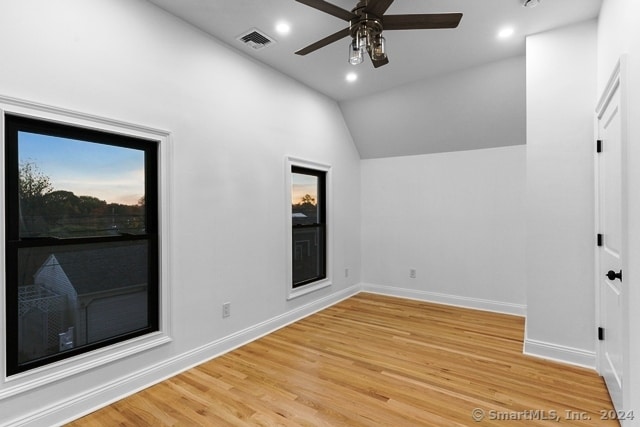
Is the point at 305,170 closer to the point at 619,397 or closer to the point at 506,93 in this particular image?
the point at 506,93

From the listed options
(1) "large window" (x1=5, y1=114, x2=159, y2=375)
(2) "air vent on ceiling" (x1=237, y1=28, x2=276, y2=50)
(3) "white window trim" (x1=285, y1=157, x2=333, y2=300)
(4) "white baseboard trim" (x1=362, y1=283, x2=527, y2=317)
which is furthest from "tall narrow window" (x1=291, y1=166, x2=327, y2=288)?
(1) "large window" (x1=5, y1=114, x2=159, y2=375)

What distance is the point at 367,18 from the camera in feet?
6.54

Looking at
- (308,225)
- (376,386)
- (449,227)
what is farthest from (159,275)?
(449,227)

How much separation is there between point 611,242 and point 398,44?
7.95 feet

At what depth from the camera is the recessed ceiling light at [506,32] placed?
291 centimetres

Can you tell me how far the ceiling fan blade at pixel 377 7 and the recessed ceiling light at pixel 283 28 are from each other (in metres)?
1.13

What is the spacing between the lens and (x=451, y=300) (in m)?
4.62

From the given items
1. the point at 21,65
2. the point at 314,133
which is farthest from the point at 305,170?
the point at 21,65

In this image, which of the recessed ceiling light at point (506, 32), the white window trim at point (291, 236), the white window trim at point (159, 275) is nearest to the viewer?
the white window trim at point (159, 275)

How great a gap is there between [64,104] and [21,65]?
27cm

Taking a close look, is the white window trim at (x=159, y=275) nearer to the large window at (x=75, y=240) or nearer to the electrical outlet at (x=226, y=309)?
the large window at (x=75, y=240)

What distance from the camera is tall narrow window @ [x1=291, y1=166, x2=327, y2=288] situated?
4344mm

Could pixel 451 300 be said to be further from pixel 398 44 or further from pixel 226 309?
pixel 398 44

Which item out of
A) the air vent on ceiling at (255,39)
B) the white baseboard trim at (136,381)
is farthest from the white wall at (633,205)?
the white baseboard trim at (136,381)
